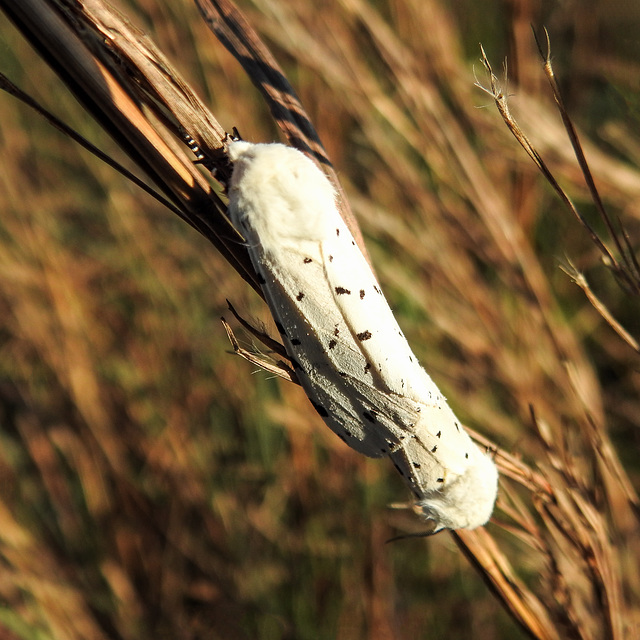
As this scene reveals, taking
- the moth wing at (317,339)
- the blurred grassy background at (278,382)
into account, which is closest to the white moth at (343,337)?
the moth wing at (317,339)

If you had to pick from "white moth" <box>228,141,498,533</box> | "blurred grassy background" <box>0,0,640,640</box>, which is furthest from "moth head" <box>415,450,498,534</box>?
"blurred grassy background" <box>0,0,640,640</box>

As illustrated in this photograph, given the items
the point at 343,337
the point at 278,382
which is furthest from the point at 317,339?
the point at 278,382

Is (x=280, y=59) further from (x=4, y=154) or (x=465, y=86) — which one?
(x=4, y=154)

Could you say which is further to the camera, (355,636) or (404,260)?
(404,260)

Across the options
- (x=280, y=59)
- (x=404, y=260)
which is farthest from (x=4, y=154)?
(x=404, y=260)

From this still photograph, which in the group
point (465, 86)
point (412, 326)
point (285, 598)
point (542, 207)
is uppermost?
point (465, 86)

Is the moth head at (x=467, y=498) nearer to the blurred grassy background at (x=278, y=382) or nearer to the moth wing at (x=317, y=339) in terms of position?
the moth wing at (x=317, y=339)

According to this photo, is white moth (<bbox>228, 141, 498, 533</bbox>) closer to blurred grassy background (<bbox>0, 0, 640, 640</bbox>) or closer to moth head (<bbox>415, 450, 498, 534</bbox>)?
moth head (<bbox>415, 450, 498, 534</bbox>)
